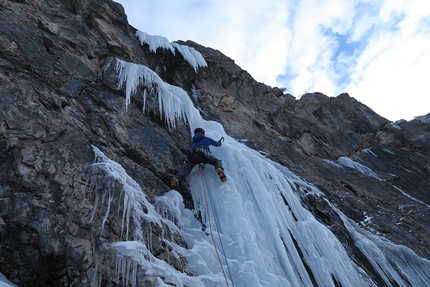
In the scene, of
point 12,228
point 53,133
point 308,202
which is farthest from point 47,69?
point 308,202

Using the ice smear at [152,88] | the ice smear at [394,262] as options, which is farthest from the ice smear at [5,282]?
the ice smear at [394,262]

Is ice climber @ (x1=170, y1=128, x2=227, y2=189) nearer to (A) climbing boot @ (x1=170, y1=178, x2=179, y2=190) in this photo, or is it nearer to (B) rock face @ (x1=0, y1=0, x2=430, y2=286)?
(A) climbing boot @ (x1=170, y1=178, x2=179, y2=190)

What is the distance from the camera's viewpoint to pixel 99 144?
506 centimetres

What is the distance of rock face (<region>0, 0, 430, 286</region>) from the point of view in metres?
3.50

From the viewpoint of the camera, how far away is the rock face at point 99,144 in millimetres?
3498

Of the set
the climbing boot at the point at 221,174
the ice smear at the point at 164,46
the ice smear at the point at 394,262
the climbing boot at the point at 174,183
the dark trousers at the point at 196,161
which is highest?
the ice smear at the point at 164,46

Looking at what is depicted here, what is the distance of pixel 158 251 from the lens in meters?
3.94

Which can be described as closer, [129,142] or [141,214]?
[141,214]

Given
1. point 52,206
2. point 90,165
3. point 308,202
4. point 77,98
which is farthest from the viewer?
point 308,202

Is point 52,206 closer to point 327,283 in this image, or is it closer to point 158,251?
→ point 158,251

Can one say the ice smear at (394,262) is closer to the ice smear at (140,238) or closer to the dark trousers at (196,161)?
the dark trousers at (196,161)

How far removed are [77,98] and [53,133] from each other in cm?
155

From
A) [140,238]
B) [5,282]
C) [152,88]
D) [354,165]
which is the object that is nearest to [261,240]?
[140,238]

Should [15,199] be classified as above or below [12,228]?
above
